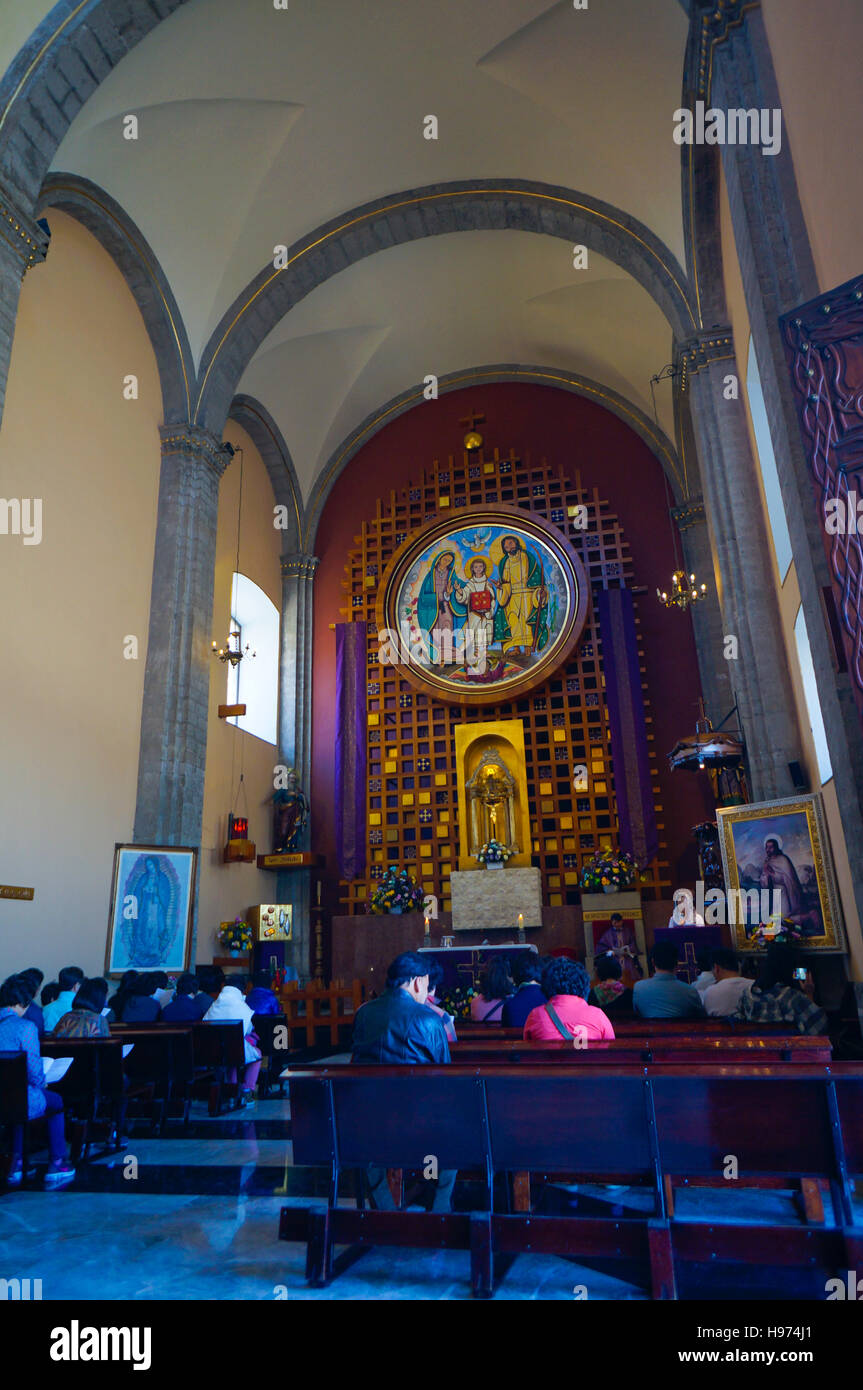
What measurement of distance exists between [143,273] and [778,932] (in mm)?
8912

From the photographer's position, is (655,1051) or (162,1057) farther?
(162,1057)

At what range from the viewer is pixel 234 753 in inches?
450

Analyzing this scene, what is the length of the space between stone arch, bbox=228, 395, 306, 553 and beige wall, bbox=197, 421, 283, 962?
0.36ft

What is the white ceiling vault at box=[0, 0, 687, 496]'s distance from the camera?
26.2ft

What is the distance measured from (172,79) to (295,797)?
8177mm

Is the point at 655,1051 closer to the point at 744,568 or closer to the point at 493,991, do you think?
the point at 493,991

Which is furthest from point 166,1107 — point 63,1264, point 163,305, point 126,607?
point 163,305

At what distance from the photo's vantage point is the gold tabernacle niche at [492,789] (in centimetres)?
1144

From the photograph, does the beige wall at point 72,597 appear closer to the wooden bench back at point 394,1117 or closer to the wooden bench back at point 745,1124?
the wooden bench back at point 394,1117

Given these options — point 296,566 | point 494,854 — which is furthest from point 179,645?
point 494,854

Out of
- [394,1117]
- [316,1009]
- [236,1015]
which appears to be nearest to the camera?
[394,1117]

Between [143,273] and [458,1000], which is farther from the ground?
[143,273]

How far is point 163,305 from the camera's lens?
9.64 metres

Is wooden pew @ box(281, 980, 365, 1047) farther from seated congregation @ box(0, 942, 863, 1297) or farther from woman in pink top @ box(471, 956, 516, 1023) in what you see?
seated congregation @ box(0, 942, 863, 1297)
